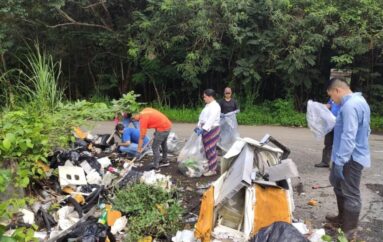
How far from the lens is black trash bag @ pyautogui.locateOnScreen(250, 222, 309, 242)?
367 centimetres

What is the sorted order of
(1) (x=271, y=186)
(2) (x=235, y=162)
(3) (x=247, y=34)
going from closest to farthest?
(1) (x=271, y=186)
(2) (x=235, y=162)
(3) (x=247, y=34)

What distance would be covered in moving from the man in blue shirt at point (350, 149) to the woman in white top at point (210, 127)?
2487 mm

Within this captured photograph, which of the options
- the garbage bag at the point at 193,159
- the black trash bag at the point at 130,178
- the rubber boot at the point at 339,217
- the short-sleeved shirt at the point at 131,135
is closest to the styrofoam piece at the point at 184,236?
the black trash bag at the point at 130,178

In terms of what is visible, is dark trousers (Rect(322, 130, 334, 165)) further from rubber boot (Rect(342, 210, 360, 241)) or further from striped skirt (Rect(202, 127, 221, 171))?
rubber boot (Rect(342, 210, 360, 241))

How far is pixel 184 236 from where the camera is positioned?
4.56 metres

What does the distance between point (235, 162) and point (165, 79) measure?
11411 millimetres

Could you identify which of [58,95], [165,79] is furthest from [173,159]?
[165,79]

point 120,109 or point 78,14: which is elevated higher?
point 78,14

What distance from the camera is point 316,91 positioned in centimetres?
1538

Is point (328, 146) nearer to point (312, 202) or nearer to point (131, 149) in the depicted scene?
point (312, 202)

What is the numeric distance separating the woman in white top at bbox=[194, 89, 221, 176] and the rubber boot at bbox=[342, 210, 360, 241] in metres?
2.70

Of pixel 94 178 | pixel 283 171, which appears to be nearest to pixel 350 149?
pixel 283 171

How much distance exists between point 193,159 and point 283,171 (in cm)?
291

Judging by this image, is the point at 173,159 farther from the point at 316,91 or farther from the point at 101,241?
the point at 316,91
